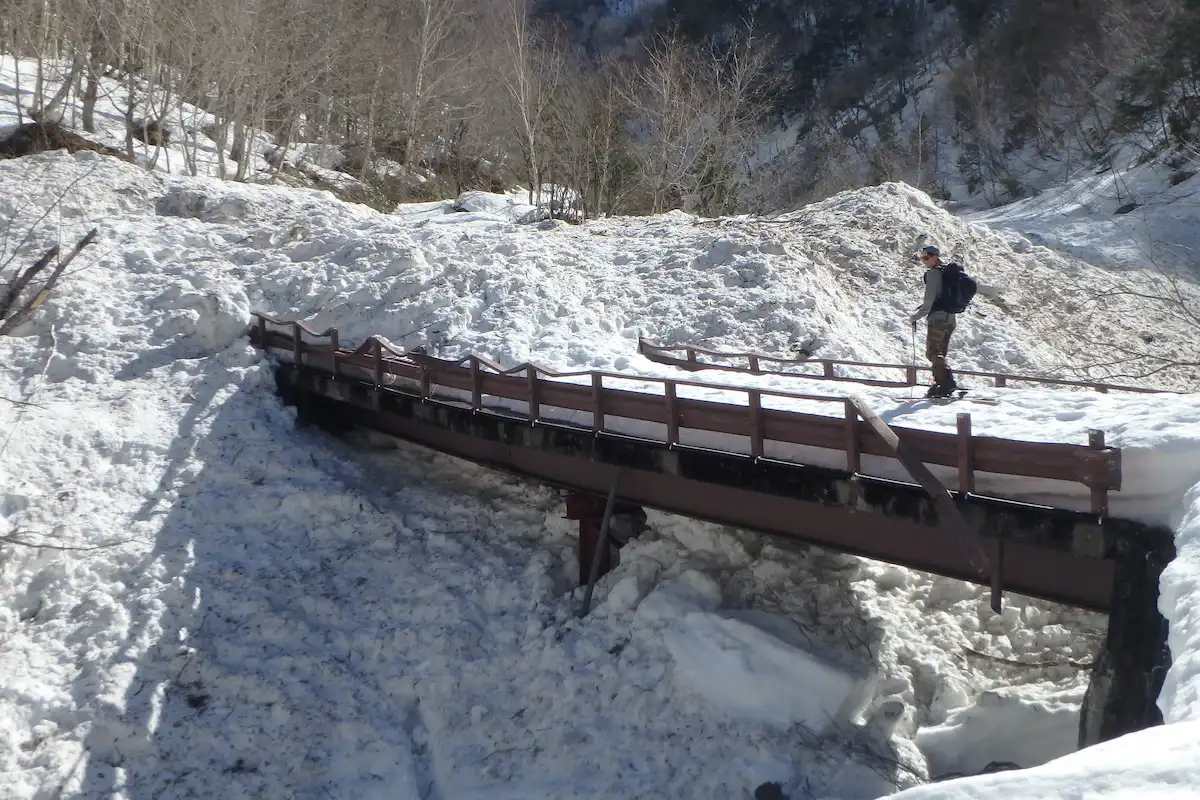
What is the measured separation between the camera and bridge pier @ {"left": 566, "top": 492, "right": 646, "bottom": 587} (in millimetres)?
10758

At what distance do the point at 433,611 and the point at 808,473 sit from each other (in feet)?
16.0

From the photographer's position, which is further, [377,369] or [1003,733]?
[377,369]

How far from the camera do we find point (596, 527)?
10844 millimetres

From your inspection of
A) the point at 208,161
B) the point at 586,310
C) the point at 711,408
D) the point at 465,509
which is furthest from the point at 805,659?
the point at 208,161

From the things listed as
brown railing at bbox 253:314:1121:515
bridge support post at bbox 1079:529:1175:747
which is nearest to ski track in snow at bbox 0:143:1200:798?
bridge support post at bbox 1079:529:1175:747

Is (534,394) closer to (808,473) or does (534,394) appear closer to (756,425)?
(756,425)

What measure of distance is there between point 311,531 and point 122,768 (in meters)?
3.65

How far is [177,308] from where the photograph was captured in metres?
15.3

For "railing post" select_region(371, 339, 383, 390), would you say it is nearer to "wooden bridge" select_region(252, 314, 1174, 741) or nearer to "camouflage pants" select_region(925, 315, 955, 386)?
"wooden bridge" select_region(252, 314, 1174, 741)

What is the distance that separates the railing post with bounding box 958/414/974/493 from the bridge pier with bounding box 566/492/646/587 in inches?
169

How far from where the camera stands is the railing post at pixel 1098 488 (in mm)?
6691

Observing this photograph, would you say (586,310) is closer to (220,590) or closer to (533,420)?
(533,420)

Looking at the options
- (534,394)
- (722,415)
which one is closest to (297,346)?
(534,394)

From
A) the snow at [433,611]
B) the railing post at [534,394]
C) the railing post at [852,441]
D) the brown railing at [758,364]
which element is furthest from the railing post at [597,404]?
the brown railing at [758,364]
